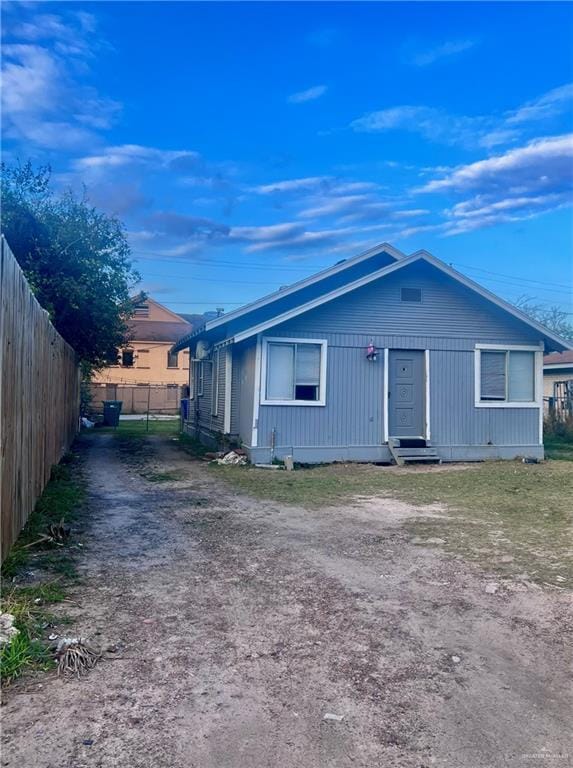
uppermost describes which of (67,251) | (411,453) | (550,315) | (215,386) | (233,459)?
(550,315)

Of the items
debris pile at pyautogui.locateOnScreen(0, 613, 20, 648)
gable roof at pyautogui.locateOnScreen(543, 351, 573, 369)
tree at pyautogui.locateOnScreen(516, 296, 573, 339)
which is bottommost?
debris pile at pyautogui.locateOnScreen(0, 613, 20, 648)

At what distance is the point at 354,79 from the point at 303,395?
7.21 m

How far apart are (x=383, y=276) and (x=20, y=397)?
30.4 ft

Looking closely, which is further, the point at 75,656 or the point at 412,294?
the point at 412,294

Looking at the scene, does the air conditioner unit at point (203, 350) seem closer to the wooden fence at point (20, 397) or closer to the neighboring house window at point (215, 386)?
the neighboring house window at point (215, 386)

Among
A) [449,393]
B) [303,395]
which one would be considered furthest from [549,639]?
[449,393]

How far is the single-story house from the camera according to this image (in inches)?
491

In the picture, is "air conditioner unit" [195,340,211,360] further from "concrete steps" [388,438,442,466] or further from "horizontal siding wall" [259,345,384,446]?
"concrete steps" [388,438,442,466]

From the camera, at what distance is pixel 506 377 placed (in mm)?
13812

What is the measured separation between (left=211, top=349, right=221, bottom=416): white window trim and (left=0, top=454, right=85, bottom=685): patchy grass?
27.1 ft

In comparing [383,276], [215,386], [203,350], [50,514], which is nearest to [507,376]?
[383,276]

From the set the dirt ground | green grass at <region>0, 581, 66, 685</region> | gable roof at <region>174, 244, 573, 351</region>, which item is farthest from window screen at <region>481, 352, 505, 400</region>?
green grass at <region>0, 581, 66, 685</region>

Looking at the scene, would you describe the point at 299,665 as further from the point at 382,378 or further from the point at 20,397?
the point at 382,378

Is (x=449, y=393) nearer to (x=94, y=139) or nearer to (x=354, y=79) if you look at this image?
(x=354, y=79)
